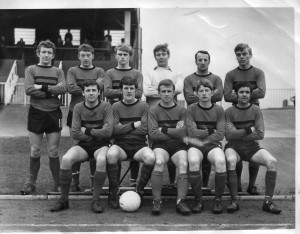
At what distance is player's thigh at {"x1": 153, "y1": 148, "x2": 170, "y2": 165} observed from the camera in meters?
3.78

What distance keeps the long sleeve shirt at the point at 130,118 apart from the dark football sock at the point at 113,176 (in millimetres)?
255

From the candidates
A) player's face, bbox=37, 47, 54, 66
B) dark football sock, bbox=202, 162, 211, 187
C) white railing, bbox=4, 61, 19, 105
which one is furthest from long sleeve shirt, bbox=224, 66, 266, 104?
white railing, bbox=4, 61, 19, 105

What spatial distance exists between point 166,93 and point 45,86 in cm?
108

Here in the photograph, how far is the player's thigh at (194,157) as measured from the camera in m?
3.74

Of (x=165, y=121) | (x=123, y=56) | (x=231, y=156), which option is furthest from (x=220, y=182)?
(x=123, y=56)

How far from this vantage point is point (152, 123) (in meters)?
3.93

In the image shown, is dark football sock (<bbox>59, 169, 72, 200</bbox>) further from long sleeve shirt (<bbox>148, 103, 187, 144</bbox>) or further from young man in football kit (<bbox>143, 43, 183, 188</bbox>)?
young man in football kit (<bbox>143, 43, 183, 188</bbox>)

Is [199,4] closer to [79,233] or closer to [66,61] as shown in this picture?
[79,233]

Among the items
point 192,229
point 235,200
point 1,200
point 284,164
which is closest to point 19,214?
point 1,200

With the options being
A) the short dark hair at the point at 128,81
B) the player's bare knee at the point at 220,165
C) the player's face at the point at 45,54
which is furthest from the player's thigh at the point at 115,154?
the player's face at the point at 45,54

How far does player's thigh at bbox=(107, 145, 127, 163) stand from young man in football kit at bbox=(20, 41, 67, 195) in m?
0.65

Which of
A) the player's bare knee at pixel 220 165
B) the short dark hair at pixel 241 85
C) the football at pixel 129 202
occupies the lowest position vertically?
the football at pixel 129 202

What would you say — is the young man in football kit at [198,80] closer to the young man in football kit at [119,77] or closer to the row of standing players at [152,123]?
the row of standing players at [152,123]

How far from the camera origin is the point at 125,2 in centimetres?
376
